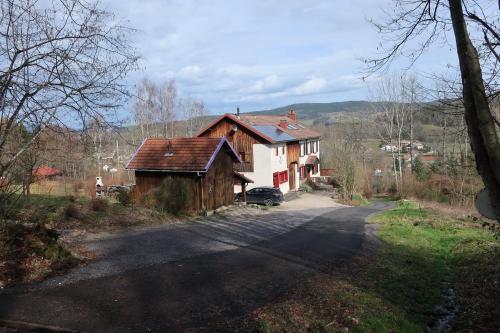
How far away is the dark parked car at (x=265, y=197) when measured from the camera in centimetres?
3603

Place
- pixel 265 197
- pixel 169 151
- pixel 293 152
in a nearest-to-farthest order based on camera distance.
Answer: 1. pixel 169 151
2. pixel 265 197
3. pixel 293 152

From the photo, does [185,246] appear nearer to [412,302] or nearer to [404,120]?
[412,302]

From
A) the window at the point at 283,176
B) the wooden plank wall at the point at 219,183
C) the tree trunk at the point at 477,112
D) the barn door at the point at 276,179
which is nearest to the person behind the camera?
the tree trunk at the point at 477,112

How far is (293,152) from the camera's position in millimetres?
49000

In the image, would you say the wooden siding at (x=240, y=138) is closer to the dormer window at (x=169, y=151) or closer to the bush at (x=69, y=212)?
the dormer window at (x=169, y=151)

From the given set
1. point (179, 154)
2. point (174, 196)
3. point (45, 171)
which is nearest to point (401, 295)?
point (45, 171)

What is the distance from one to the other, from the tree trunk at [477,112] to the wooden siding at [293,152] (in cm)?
4134

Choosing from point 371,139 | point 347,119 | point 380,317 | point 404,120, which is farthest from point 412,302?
A: point 347,119

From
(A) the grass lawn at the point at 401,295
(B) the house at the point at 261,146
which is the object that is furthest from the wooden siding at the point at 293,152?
(A) the grass lawn at the point at 401,295

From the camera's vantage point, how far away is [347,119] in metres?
82.2

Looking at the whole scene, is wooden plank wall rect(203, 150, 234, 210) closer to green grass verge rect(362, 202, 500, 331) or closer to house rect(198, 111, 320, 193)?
green grass verge rect(362, 202, 500, 331)

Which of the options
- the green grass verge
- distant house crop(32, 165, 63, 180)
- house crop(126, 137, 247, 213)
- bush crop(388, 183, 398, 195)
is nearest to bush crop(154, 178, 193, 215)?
house crop(126, 137, 247, 213)

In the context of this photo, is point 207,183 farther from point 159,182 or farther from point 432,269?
point 432,269

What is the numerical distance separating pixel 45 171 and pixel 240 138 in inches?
1221
